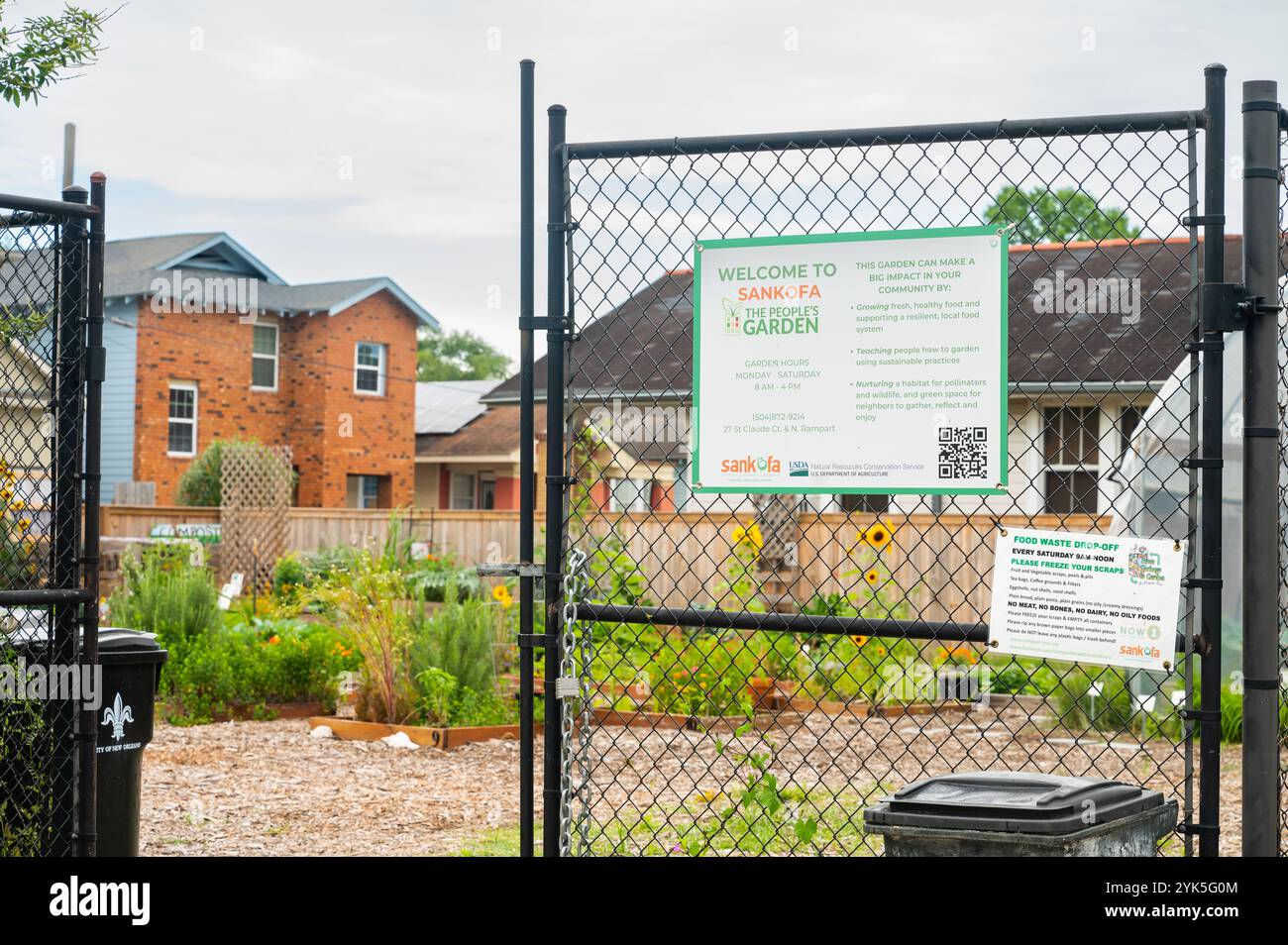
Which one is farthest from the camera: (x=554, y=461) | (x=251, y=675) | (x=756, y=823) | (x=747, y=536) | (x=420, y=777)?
(x=251, y=675)

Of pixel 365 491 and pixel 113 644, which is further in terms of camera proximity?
pixel 365 491

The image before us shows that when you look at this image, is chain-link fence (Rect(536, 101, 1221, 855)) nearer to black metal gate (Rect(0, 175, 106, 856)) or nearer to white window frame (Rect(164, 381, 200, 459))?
black metal gate (Rect(0, 175, 106, 856))

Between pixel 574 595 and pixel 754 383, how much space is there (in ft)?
2.79

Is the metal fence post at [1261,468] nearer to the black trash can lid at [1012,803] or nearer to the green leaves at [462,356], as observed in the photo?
the black trash can lid at [1012,803]

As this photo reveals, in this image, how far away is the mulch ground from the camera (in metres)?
6.66

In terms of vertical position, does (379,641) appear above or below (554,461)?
below

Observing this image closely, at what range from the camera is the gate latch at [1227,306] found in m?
3.36

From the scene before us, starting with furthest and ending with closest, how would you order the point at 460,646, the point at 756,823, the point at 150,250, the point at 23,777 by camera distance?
the point at 150,250 → the point at 460,646 → the point at 756,823 → the point at 23,777

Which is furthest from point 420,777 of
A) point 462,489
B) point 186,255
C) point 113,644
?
point 462,489

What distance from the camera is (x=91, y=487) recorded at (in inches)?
188

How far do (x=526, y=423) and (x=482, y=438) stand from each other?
31.5m

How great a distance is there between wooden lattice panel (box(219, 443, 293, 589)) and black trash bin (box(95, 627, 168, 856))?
1545 cm

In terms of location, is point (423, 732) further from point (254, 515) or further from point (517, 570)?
point (254, 515)
